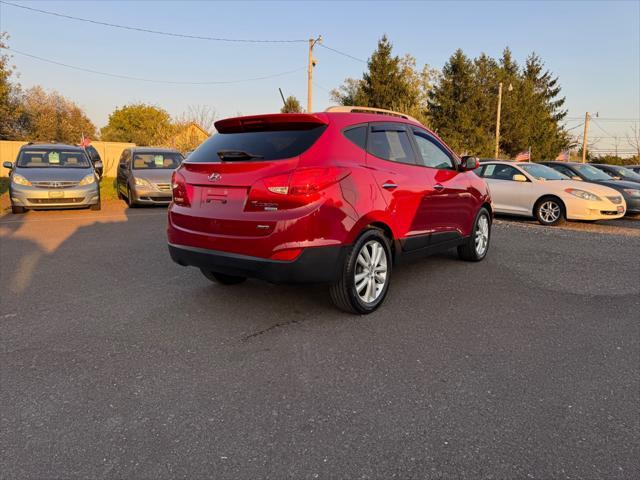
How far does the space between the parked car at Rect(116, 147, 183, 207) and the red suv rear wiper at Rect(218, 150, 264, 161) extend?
29.2ft

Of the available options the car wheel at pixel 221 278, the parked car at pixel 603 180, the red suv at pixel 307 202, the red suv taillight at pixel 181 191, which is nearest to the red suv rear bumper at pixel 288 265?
the red suv at pixel 307 202

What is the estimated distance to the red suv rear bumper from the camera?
364 cm

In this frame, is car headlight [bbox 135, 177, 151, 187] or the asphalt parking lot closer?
the asphalt parking lot

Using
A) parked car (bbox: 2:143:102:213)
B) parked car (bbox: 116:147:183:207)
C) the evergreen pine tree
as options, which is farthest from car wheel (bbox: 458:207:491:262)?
the evergreen pine tree

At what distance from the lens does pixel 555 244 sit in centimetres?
811

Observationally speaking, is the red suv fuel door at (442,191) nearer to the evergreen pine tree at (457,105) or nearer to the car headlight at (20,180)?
the car headlight at (20,180)

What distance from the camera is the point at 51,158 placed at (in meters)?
12.0

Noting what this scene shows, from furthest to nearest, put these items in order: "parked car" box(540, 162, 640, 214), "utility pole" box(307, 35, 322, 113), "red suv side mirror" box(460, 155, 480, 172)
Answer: "utility pole" box(307, 35, 322, 113)
"parked car" box(540, 162, 640, 214)
"red suv side mirror" box(460, 155, 480, 172)

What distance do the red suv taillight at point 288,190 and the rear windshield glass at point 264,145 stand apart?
8.5 inches

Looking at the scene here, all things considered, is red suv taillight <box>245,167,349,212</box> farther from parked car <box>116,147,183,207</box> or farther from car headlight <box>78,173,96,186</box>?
parked car <box>116,147,183,207</box>

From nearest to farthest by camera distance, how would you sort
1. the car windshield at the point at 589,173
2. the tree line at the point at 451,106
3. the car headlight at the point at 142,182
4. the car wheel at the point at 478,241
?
the car wheel at the point at 478,241
the car headlight at the point at 142,182
the car windshield at the point at 589,173
the tree line at the point at 451,106

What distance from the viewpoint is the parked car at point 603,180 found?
12203mm

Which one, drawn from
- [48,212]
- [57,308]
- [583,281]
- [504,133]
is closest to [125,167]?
[48,212]

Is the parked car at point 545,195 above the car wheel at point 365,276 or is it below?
above
